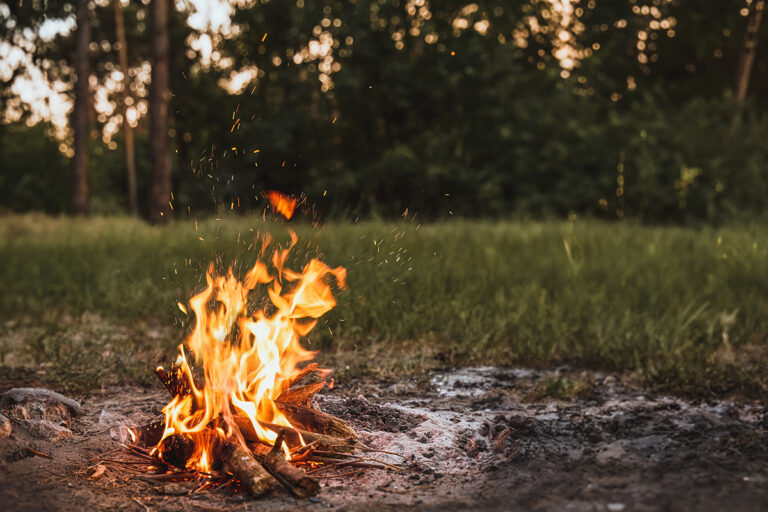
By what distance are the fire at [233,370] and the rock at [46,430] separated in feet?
1.98

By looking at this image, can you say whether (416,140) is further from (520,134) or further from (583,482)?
(583,482)

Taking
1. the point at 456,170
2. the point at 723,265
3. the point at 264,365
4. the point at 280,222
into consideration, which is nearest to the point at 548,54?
the point at 456,170

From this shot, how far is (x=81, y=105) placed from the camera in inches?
784

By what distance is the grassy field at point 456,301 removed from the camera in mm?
5789

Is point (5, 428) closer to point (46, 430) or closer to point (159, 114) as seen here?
point (46, 430)

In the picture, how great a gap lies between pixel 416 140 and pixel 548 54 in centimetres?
564

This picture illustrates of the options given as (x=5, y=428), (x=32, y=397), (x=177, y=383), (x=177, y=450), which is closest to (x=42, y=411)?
(x=32, y=397)

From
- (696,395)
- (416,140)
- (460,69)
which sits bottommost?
(696,395)

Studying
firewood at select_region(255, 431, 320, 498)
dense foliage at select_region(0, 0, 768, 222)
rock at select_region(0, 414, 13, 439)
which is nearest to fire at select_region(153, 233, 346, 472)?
firewood at select_region(255, 431, 320, 498)

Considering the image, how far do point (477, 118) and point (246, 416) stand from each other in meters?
16.7

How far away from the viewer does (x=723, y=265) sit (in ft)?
26.8

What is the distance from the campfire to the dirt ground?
14 centimetres

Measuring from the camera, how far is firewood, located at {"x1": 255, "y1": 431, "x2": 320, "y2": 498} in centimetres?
320

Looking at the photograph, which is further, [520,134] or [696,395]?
[520,134]
